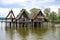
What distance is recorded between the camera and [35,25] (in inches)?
2660

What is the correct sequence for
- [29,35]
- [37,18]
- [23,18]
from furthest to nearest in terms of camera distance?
[37,18]
[23,18]
[29,35]

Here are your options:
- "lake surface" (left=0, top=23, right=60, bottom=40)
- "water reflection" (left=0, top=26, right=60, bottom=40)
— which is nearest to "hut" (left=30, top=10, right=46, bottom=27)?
"lake surface" (left=0, top=23, right=60, bottom=40)

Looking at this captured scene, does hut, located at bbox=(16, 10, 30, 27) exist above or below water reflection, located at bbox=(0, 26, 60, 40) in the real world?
above

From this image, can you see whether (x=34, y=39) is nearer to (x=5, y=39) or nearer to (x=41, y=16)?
(x=5, y=39)

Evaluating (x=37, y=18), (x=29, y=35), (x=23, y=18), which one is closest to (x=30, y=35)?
(x=29, y=35)

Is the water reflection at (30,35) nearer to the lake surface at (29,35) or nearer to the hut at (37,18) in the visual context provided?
the lake surface at (29,35)

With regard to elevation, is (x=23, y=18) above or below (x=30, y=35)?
above

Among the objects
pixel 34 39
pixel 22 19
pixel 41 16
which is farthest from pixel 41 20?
pixel 34 39

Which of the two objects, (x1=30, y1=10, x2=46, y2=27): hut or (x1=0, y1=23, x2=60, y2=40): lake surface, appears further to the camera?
(x1=30, y1=10, x2=46, y2=27): hut

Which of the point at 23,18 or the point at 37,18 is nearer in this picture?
the point at 23,18

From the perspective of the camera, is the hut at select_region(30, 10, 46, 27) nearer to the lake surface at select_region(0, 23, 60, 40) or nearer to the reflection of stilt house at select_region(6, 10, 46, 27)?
the reflection of stilt house at select_region(6, 10, 46, 27)

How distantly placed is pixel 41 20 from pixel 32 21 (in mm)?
2807

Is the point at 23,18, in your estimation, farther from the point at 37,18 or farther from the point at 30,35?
the point at 30,35

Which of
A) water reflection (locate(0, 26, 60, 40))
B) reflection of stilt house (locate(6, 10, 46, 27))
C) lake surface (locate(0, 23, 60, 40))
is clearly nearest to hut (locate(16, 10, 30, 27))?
reflection of stilt house (locate(6, 10, 46, 27))
